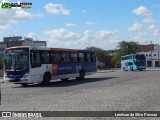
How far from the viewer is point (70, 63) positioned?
30.8 meters

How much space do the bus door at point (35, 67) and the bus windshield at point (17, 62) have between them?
421 mm

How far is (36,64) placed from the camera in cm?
2594

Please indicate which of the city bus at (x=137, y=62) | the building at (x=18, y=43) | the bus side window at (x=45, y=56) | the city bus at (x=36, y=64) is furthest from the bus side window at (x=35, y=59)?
the building at (x=18, y=43)

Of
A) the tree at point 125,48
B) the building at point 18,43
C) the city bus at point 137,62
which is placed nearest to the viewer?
the city bus at point 137,62

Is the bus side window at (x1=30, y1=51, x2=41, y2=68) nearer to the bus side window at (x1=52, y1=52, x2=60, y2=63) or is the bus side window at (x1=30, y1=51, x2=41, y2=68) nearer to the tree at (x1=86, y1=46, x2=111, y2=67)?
the bus side window at (x1=52, y1=52, x2=60, y2=63)

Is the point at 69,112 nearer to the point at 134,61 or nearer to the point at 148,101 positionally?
the point at 148,101

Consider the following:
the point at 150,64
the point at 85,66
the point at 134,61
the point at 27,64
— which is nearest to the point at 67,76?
the point at 85,66

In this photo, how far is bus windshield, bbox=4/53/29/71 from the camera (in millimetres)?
25436

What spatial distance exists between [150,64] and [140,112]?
462ft

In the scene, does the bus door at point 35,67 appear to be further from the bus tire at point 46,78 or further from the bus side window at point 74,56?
the bus side window at point 74,56

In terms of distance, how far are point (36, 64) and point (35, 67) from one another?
0.25 metres

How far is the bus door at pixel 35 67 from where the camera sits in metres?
25.6

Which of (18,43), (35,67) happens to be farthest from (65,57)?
(18,43)

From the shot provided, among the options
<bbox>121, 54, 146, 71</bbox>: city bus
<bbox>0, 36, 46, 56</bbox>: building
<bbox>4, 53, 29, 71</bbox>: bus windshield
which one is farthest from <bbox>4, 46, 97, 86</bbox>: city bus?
<bbox>0, 36, 46, 56</bbox>: building
